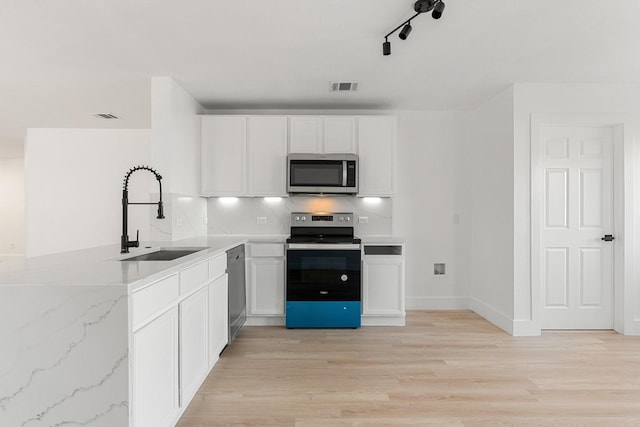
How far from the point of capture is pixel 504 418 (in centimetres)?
221

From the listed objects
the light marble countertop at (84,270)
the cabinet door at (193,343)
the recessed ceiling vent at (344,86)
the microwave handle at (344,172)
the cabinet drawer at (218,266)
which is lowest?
the cabinet door at (193,343)

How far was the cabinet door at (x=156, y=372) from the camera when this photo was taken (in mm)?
1572

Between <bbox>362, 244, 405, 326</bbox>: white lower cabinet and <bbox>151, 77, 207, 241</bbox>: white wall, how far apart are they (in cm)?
196

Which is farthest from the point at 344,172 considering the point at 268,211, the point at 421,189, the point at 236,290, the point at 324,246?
the point at 236,290

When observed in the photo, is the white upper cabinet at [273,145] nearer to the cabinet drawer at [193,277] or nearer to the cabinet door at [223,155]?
the cabinet door at [223,155]

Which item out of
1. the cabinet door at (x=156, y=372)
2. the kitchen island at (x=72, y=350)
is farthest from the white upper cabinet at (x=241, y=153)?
the kitchen island at (x=72, y=350)

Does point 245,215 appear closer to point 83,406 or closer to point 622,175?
point 83,406

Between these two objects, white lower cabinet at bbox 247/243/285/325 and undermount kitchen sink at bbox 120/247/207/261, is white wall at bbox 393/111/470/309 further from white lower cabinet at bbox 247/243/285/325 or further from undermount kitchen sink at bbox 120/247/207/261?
undermount kitchen sink at bbox 120/247/207/261

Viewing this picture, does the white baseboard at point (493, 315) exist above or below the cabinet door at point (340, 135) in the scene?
below

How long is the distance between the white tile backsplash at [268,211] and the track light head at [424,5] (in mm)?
2546

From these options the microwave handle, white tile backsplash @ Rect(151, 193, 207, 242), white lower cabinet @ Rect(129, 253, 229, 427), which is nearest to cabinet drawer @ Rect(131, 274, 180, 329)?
white lower cabinet @ Rect(129, 253, 229, 427)

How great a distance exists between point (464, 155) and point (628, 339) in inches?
99.9

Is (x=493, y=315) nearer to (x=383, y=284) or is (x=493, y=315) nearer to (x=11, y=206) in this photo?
(x=383, y=284)

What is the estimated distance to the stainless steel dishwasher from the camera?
3.29 m
